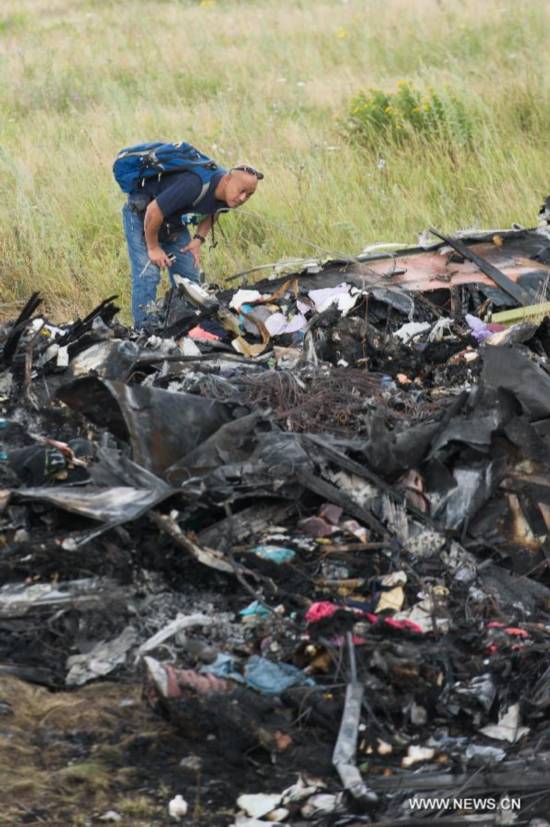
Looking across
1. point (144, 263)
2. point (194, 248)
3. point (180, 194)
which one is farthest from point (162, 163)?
point (144, 263)

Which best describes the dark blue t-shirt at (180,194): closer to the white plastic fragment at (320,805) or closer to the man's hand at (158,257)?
the man's hand at (158,257)

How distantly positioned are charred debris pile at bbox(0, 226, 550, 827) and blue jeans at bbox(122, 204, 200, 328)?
1.78 metres

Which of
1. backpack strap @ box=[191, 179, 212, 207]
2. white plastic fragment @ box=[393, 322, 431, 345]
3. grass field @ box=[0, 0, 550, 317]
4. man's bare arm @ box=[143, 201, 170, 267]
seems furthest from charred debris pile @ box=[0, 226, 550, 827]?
grass field @ box=[0, 0, 550, 317]

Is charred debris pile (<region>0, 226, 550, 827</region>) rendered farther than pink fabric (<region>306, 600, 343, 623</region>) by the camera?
No

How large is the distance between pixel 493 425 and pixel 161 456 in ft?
3.76

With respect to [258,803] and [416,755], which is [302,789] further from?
[416,755]

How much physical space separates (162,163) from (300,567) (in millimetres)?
3562

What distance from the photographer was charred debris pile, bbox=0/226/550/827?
296cm

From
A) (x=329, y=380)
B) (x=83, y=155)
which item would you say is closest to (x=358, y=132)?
(x=83, y=155)

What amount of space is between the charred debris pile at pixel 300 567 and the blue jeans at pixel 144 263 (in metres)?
1.78

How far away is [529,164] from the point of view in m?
8.87

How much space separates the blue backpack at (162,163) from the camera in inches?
253

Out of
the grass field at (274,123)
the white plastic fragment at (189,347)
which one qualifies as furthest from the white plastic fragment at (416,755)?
the grass field at (274,123)

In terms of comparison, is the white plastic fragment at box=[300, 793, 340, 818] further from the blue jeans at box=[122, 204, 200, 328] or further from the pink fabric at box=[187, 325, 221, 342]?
the blue jeans at box=[122, 204, 200, 328]
